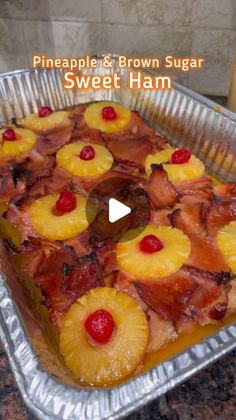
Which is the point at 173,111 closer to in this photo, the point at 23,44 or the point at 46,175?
the point at 46,175

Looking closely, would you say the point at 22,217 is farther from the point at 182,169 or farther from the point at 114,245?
the point at 182,169

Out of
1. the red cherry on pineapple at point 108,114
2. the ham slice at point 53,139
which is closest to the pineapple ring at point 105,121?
the red cherry on pineapple at point 108,114

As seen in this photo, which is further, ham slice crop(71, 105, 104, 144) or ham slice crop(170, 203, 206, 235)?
ham slice crop(71, 105, 104, 144)

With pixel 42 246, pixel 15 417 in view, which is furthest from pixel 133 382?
pixel 42 246

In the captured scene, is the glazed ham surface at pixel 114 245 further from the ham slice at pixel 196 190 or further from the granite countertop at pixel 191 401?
the granite countertop at pixel 191 401

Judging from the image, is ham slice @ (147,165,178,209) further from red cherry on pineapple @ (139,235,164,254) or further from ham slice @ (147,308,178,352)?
ham slice @ (147,308,178,352)

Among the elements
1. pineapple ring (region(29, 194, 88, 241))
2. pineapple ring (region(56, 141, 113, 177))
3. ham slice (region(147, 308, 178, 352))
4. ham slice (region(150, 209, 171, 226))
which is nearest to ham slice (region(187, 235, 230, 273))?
ham slice (region(150, 209, 171, 226))
